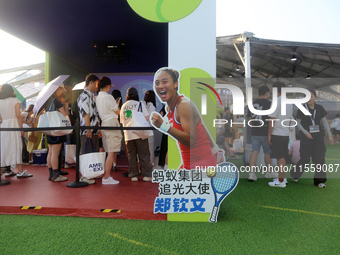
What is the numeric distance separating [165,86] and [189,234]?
4.53 ft

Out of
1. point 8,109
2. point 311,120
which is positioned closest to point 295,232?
point 311,120

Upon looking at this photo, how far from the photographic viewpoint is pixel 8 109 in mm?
3922

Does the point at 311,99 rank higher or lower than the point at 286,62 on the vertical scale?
lower

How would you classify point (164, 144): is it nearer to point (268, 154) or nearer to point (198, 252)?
point (268, 154)

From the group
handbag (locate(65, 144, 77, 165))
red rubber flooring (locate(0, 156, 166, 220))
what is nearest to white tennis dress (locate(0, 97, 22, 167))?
red rubber flooring (locate(0, 156, 166, 220))

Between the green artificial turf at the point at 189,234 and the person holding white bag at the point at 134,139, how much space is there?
146 cm

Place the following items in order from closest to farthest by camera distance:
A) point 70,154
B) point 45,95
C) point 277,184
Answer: point 45,95 < point 277,184 < point 70,154

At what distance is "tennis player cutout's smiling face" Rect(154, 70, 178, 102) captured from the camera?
7.85 ft

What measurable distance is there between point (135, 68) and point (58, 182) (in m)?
3.72

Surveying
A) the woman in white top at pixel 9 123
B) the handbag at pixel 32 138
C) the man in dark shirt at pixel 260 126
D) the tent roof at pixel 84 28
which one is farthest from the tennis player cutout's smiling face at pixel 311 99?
the handbag at pixel 32 138

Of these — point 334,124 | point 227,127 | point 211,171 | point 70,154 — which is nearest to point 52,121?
point 70,154

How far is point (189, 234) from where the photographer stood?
2182mm

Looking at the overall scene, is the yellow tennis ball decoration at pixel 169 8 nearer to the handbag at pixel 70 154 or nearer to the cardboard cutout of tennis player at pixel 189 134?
the cardboard cutout of tennis player at pixel 189 134

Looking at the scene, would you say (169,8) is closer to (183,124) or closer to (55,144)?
(183,124)
